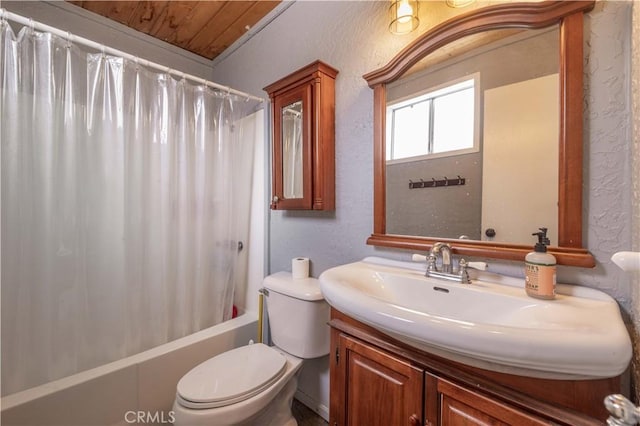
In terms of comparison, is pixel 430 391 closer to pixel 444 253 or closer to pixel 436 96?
pixel 444 253

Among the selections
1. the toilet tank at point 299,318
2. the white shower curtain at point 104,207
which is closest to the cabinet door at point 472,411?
the toilet tank at point 299,318

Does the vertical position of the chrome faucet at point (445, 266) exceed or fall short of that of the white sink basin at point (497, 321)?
it exceeds it

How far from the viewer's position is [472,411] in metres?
0.60

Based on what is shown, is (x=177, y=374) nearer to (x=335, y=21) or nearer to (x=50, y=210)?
(x=50, y=210)

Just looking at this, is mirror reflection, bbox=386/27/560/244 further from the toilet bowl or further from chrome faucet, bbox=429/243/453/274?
the toilet bowl

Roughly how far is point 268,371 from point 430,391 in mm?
710

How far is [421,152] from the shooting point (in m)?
1.06

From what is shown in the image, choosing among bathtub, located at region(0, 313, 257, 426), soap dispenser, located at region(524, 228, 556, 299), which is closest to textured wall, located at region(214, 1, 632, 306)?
soap dispenser, located at region(524, 228, 556, 299)

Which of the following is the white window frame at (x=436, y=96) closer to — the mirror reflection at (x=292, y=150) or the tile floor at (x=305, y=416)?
the mirror reflection at (x=292, y=150)

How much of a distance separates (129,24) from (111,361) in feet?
6.86

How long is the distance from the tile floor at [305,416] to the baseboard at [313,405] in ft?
0.06

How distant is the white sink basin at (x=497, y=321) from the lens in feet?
1.46

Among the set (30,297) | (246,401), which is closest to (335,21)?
(246,401)

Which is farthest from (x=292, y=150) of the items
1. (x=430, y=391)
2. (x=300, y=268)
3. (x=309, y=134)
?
(x=430, y=391)
